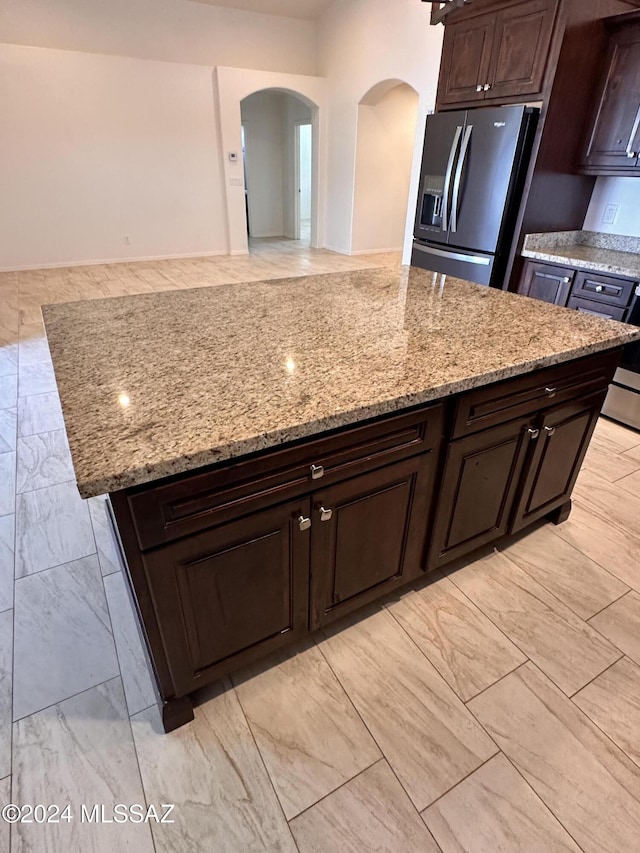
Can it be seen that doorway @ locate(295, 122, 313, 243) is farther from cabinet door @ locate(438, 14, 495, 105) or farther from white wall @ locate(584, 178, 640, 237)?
white wall @ locate(584, 178, 640, 237)

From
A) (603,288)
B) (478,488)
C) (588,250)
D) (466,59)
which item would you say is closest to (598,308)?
(603,288)

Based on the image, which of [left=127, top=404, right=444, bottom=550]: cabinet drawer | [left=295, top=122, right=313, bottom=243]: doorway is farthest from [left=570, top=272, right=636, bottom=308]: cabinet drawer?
[left=295, top=122, right=313, bottom=243]: doorway

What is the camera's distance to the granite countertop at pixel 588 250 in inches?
108

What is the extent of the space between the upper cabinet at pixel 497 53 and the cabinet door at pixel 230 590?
11.2 ft

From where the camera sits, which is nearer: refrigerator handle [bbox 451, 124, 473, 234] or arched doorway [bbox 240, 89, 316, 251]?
refrigerator handle [bbox 451, 124, 473, 234]

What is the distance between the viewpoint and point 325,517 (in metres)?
1.16

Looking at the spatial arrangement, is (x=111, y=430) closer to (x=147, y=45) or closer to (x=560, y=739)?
(x=560, y=739)

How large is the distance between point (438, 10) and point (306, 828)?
2.70 metres

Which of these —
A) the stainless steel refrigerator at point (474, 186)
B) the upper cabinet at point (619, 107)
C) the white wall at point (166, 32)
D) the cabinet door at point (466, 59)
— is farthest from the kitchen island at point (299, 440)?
the white wall at point (166, 32)

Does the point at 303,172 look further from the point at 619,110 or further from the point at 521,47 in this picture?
the point at 619,110

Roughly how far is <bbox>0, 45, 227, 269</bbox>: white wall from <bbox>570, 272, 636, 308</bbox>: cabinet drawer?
19.8ft

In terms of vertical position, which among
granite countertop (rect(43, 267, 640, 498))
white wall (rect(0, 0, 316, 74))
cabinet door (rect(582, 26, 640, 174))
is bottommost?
granite countertop (rect(43, 267, 640, 498))

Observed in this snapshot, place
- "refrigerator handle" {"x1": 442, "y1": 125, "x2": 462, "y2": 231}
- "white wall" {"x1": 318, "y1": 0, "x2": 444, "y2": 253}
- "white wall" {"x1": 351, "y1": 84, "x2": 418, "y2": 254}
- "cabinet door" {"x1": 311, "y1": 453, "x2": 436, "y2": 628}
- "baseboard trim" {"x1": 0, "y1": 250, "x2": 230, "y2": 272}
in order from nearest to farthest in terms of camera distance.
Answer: "cabinet door" {"x1": 311, "y1": 453, "x2": 436, "y2": 628} < "refrigerator handle" {"x1": 442, "y1": 125, "x2": 462, "y2": 231} < "white wall" {"x1": 318, "y1": 0, "x2": 444, "y2": 253} < "baseboard trim" {"x1": 0, "y1": 250, "x2": 230, "y2": 272} < "white wall" {"x1": 351, "y1": 84, "x2": 418, "y2": 254}

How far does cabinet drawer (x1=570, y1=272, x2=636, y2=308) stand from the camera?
8.73 ft
